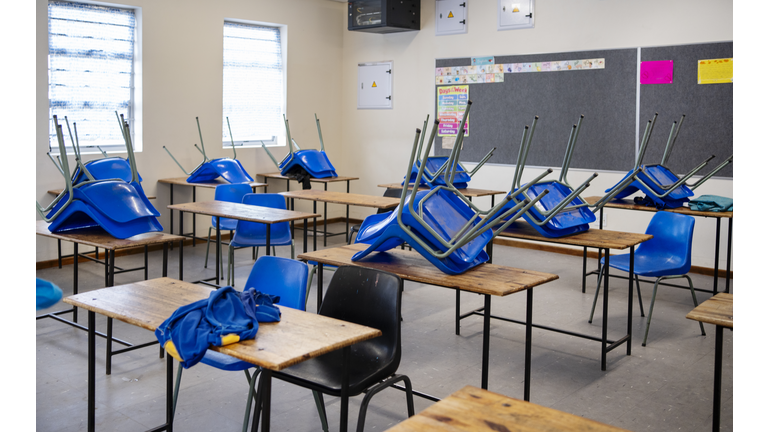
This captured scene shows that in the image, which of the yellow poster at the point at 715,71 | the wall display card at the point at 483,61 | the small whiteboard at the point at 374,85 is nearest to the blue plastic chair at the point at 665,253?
the yellow poster at the point at 715,71

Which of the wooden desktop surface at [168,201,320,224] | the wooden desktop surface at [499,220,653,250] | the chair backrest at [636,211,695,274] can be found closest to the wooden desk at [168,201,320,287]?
the wooden desktop surface at [168,201,320,224]

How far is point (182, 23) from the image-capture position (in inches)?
268

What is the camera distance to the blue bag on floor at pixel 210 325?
1.90 metres

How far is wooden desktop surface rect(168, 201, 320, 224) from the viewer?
14.5ft

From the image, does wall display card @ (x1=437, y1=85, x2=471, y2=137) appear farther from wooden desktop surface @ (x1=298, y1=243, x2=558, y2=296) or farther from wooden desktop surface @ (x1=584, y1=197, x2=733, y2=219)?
wooden desktop surface @ (x1=298, y1=243, x2=558, y2=296)

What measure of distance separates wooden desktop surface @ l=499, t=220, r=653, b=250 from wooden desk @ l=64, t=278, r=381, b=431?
5.72 ft

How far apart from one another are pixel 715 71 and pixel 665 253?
2.31 metres

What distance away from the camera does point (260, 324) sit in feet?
6.97

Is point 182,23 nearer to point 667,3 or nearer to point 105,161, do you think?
point 105,161

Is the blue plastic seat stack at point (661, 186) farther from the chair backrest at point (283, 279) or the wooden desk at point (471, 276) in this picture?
the chair backrest at point (283, 279)

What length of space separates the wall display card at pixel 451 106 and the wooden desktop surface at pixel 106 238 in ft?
14.2

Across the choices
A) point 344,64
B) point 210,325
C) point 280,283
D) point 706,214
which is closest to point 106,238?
point 280,283

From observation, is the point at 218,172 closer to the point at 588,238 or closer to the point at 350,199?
the point at 350,199
